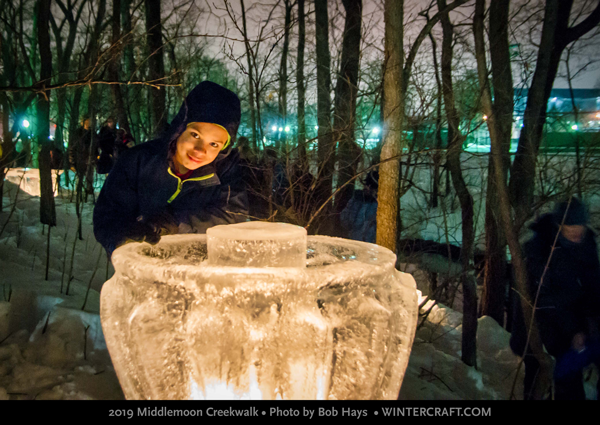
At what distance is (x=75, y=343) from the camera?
85.6 inches

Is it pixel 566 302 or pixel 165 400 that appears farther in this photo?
pixel 566 302

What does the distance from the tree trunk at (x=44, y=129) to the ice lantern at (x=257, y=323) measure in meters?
3.81

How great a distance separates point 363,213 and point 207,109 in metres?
3.24

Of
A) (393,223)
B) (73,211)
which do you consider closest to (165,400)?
(393,223)

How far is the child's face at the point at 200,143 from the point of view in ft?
6.86

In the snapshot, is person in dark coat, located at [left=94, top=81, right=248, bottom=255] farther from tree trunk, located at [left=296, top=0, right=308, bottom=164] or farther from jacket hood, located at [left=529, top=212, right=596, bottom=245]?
→ jacket hood, located at [left=529, top=212, right=596, bottom=245]

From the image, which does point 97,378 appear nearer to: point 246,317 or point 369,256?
point 246,317

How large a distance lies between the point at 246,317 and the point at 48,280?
2712 millimetres

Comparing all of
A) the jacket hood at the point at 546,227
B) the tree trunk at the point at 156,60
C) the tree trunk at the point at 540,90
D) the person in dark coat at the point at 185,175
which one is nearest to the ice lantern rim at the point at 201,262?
the person in dark coat at the point at 185,175

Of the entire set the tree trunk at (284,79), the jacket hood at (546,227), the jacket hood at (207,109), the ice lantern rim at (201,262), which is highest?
the tree trunk at (284,79)

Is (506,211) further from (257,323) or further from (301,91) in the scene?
(301,91)

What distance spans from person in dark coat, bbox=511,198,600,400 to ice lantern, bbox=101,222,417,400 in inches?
85.7

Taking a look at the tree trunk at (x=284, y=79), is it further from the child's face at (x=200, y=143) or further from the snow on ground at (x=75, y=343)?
the snow on ground at (x=75, y=343)

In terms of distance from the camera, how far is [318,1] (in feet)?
17.2
